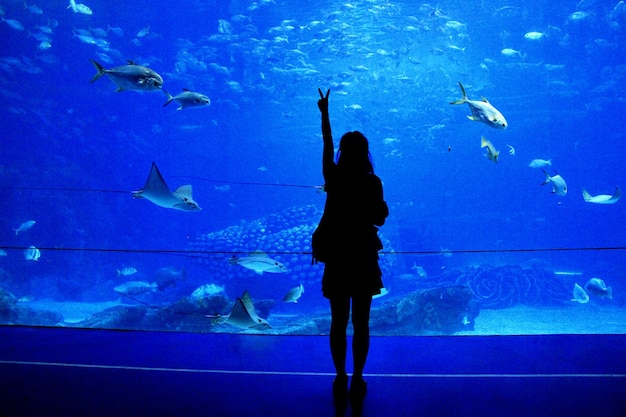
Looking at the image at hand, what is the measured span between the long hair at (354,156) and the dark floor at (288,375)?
3.68 ft

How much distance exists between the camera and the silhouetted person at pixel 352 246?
1938 mm

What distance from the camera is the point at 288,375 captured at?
2.31 metres

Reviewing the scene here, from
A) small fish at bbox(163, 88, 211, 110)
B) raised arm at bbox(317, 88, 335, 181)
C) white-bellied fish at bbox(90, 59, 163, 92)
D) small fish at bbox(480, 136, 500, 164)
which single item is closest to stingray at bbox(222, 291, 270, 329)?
raised arm at bbox(317, 88, 335, 181)

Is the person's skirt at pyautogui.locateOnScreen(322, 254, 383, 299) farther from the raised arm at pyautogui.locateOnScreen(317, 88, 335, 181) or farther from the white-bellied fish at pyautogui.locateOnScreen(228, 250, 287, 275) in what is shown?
the white-bellied fish at pyautogui.locateOnScreen(228, 250, 287, 275)

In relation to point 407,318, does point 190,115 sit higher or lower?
higher

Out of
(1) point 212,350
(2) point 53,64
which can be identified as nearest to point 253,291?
(1) point 212,350

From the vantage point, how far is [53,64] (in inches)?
1164

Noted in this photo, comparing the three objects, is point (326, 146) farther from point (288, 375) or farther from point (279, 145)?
point (279, 145)

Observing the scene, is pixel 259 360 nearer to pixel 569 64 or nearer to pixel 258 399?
pixel 258 399

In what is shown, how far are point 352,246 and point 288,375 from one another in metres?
0.92

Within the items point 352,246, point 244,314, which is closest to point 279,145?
point 244,314

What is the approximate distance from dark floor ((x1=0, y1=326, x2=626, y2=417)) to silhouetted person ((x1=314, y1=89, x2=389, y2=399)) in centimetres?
26

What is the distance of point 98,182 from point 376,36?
77.9ft

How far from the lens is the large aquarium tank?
10.2 meters
